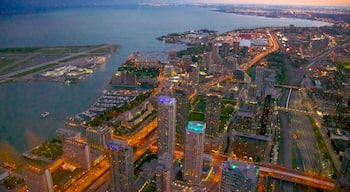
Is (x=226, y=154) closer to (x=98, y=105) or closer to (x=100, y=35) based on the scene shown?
(x=98, y=105)

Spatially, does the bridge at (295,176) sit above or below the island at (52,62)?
below

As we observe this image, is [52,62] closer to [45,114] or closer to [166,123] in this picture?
[45,114]

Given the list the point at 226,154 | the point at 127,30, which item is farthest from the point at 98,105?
the point at 127,30

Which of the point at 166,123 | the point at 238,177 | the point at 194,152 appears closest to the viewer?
the point at 238,177

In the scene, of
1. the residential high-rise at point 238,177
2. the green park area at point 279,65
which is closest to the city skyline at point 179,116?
the residential high-rise at point 238,177

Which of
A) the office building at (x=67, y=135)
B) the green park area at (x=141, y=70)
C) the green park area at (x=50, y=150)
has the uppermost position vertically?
the green park area at (x=141, y=70)

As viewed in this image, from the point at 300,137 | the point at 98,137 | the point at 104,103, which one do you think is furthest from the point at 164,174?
the point at 104,103

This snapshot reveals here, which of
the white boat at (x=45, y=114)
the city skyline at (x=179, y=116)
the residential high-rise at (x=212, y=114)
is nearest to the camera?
the city skyline at (x=179, y=116)

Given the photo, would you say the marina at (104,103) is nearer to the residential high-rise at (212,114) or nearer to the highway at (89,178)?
the highway at (89,178)
